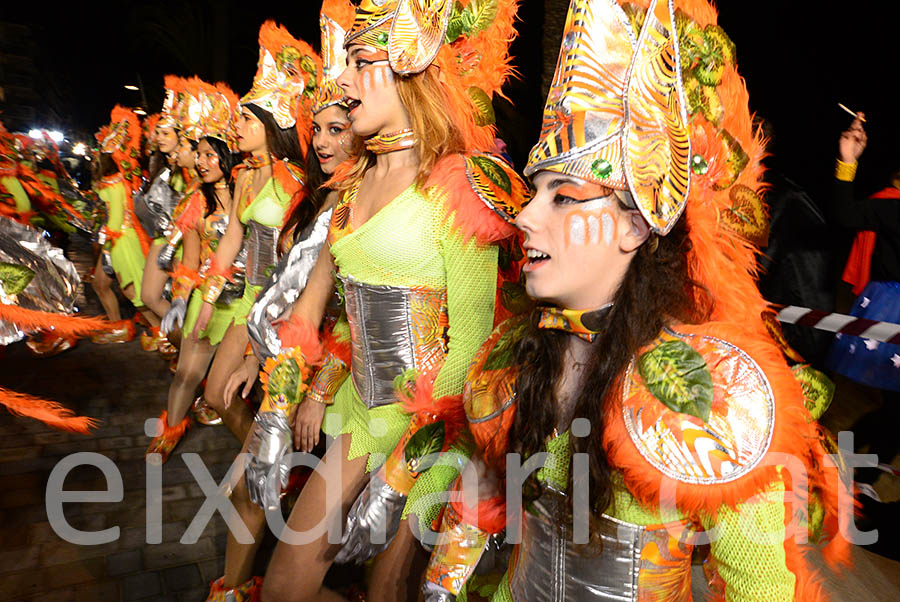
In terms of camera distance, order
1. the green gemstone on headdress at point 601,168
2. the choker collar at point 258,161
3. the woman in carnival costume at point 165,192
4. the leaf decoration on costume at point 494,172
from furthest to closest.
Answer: the woman in carnival costume at point 165,192, the choker collar at point 258,161, the leaf decoration on costume at point 494,172, the green gemstone on headdress at point 601,168

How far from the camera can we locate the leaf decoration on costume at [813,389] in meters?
1.51

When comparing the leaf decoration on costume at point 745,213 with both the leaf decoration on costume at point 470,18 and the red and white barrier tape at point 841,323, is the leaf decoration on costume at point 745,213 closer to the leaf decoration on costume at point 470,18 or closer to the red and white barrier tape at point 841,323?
the leaf decoration on costume at point 470,18

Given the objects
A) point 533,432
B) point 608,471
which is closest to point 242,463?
point 533,432

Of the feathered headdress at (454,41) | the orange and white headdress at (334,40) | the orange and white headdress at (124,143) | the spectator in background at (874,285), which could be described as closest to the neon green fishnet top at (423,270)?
the feathered headdress at (454,41)

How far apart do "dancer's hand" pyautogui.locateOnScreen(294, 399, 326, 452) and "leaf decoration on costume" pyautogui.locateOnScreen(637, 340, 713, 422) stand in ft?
4.71

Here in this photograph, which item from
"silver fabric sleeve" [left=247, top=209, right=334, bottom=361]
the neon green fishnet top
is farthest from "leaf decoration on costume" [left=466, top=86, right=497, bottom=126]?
"silver fabric sleeve" [left=247, top=209, right=334, bottom=361]

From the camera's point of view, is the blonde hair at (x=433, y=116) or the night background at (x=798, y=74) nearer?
the blonde hair at (x=433, y=116)

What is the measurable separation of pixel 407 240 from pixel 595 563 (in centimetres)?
108

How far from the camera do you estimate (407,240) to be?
75.5 inches

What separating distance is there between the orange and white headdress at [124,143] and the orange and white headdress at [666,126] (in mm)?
6911

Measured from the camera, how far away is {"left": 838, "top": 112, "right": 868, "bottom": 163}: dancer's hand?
3.22 m

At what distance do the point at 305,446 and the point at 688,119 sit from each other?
1.75 metres

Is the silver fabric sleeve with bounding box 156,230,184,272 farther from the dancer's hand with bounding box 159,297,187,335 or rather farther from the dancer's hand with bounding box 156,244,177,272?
the dancer's hand with bounding box 159,297,187,335

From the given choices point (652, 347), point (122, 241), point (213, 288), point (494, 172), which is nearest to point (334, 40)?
point (494, 172)
